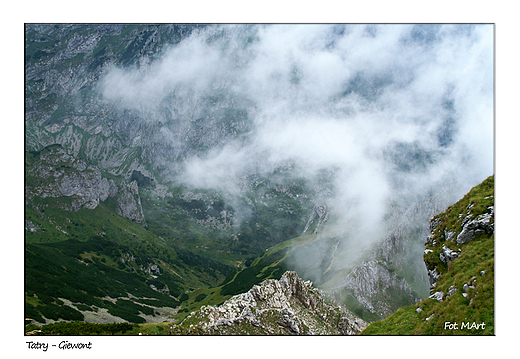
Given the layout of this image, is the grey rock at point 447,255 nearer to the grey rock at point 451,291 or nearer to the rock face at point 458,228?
the rock face at point 458,228

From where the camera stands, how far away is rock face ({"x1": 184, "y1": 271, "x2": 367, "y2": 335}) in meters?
63.0

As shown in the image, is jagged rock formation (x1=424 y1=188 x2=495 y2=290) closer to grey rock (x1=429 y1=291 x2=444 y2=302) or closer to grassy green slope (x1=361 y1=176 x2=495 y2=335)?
grassy green slope (x1=361 y1=176 x2=495 y2=335)

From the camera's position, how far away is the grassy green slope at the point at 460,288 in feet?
86.5

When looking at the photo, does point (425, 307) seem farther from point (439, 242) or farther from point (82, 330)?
point (82, 330)

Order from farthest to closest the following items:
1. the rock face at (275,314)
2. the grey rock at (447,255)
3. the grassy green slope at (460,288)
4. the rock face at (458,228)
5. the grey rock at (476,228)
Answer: the rock face at (275,314) → the grey rock at (447,255) → the rock face at (458,228) → the grey rock at (476,228) → the grassy green slope at (460,288)

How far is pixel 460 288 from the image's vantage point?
28.8m

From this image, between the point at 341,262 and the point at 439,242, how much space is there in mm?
169523

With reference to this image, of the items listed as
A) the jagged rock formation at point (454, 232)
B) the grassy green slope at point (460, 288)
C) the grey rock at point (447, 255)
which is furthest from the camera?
the grey rock at point (447, 255)

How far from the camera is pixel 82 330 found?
1917 inches

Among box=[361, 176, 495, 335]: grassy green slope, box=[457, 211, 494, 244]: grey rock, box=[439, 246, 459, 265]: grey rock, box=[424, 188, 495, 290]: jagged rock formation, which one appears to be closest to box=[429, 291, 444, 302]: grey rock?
box=[361, 176, 495, 335]: grassy green slope

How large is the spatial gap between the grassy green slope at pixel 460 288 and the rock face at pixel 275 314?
3466 centimetres

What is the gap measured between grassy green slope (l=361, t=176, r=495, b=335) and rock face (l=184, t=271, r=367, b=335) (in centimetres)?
3466

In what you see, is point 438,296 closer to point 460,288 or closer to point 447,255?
point 460,288

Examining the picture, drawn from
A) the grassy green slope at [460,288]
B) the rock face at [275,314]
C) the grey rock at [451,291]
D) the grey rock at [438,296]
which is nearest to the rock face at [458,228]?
the grassy green slope at [460,288]
